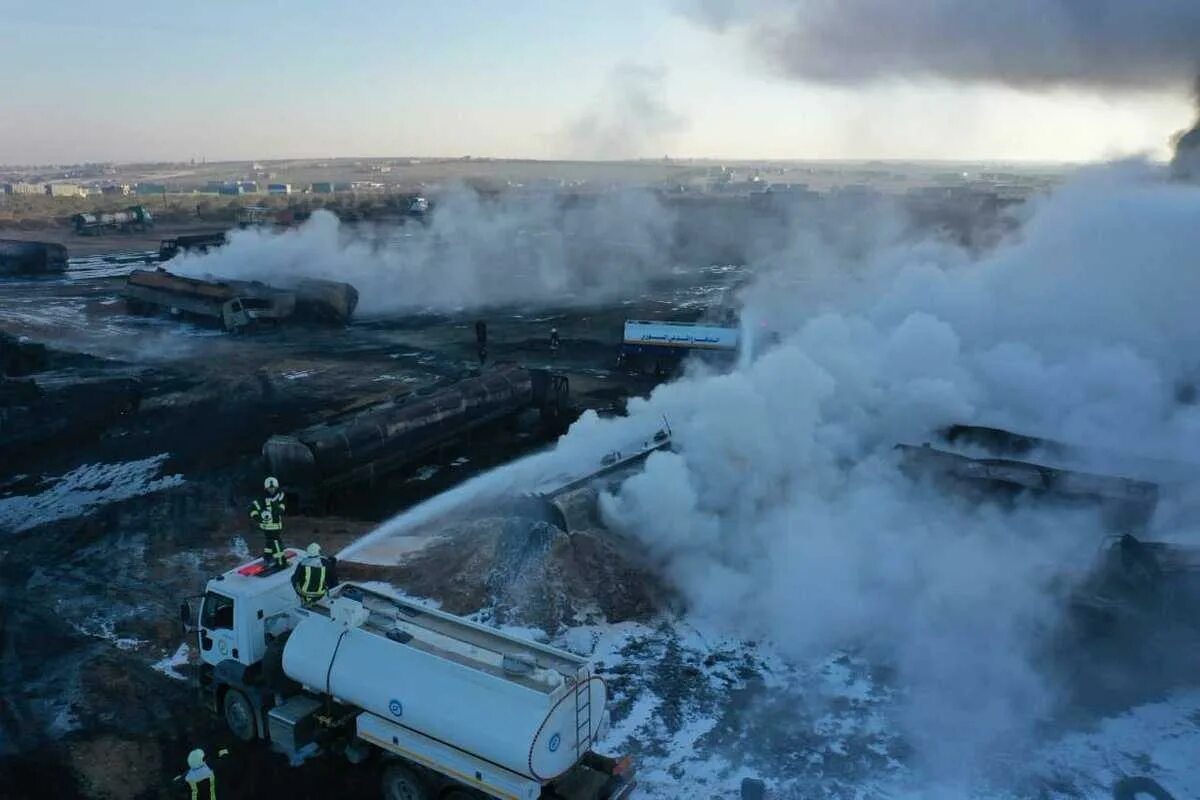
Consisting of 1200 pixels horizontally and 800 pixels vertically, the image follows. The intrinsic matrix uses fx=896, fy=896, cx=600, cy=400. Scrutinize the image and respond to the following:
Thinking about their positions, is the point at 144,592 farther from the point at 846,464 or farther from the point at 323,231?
the point at 323,231

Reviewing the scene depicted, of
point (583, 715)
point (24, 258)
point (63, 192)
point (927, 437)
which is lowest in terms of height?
point (927, 437)

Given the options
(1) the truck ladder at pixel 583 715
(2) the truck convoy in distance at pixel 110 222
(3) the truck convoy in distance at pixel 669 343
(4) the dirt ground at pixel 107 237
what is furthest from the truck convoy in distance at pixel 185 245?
(1) the truck ladder at pixel 583 715

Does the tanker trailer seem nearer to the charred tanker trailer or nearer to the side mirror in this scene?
the charred tanker trailer

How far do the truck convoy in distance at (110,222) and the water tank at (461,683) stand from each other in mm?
80852

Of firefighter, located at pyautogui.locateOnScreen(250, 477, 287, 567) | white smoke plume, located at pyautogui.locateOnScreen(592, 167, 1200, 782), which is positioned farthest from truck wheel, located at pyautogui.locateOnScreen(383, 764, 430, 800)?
white smoke plume, located at pyautogui.locateOnScreen(592, 167, 1200, 782)

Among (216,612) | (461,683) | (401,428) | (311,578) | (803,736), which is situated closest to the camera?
(461,683)

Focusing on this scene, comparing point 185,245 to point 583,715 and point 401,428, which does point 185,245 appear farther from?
point 583,715

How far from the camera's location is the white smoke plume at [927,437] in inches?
533

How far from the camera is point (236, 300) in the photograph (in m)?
39.5

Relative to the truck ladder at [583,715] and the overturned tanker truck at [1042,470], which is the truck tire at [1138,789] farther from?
the overturned tanker truck at [1042,470]

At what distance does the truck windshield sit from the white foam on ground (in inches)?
396

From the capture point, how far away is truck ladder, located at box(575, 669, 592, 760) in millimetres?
8766

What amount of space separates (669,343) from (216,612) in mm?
22818

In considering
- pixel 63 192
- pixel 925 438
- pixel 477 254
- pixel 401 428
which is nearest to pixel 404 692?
pixel 401 428
